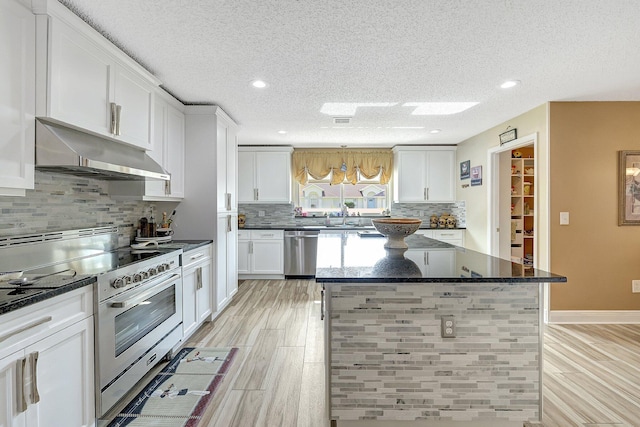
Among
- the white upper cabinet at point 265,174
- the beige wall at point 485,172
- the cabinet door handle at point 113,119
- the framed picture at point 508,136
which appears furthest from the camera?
the white upper cabinet at point 265,174

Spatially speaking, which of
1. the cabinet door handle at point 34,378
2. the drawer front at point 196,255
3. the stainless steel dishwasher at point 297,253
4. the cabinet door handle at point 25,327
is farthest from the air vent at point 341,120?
the cabinet door handle at point 34,378

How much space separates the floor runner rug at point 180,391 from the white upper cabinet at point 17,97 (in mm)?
1399

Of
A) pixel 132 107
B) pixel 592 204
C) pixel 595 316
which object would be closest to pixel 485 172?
pixel 592 204

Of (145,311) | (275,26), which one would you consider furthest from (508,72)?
(145,311)

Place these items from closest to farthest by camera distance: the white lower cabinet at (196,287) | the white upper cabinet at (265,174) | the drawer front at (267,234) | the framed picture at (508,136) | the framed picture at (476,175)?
the white lower cabinet at (196,287) → the framed picture at (508,136) → the framed picture at (476,175) → the drawer front at (267,234) → the white upper cabinet at (265,174)

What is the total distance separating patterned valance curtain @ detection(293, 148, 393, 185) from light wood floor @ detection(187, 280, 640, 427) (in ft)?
9.77

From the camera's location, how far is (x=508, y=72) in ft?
8.79

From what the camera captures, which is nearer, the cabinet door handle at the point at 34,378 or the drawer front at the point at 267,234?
the cabinet door handle at the point at 34,378

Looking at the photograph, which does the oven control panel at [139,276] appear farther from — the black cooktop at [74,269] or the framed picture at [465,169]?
the framed picture at [465,169]

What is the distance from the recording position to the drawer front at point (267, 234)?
5410 mm

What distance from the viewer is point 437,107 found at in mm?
3654

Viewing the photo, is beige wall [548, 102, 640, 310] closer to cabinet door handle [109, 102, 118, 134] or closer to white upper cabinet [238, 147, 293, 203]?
white upper cabinet [238, 147, 293, 203]

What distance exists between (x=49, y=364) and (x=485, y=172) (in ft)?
16.7

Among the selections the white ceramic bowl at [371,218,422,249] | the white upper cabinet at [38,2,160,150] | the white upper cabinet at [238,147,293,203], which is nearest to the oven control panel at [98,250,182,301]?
the white upper cabinet at [38,2,160,150]
